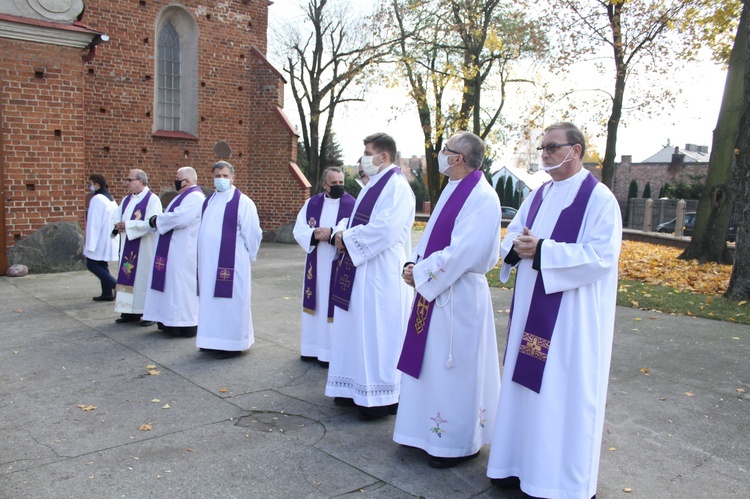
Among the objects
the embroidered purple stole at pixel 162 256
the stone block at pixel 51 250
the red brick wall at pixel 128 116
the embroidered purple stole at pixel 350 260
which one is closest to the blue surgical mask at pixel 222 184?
the embroidered purple stole at pixel 162 256

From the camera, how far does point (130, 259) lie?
327 inches

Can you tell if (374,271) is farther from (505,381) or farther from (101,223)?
(101,223)

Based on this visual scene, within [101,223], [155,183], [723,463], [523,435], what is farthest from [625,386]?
[155,183]

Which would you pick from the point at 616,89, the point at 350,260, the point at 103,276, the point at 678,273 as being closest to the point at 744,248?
the point at 678,273

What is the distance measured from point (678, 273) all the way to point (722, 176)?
369 centimetres

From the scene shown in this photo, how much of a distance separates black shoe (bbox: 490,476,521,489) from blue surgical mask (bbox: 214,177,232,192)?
4.44 m

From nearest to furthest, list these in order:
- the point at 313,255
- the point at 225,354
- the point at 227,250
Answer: the point at 313,255 < the point at 225,354 < the point at 227,250

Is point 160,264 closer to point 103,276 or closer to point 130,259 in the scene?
point 130,259

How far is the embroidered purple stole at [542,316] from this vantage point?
3.48 metres

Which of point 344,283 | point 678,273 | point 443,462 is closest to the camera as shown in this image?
point 443,462

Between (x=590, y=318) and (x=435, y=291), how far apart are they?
101 cm

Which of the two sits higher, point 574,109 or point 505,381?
point 574,109

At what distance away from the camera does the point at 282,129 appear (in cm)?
1770

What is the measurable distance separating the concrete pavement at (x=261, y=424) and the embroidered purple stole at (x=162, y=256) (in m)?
0.65
